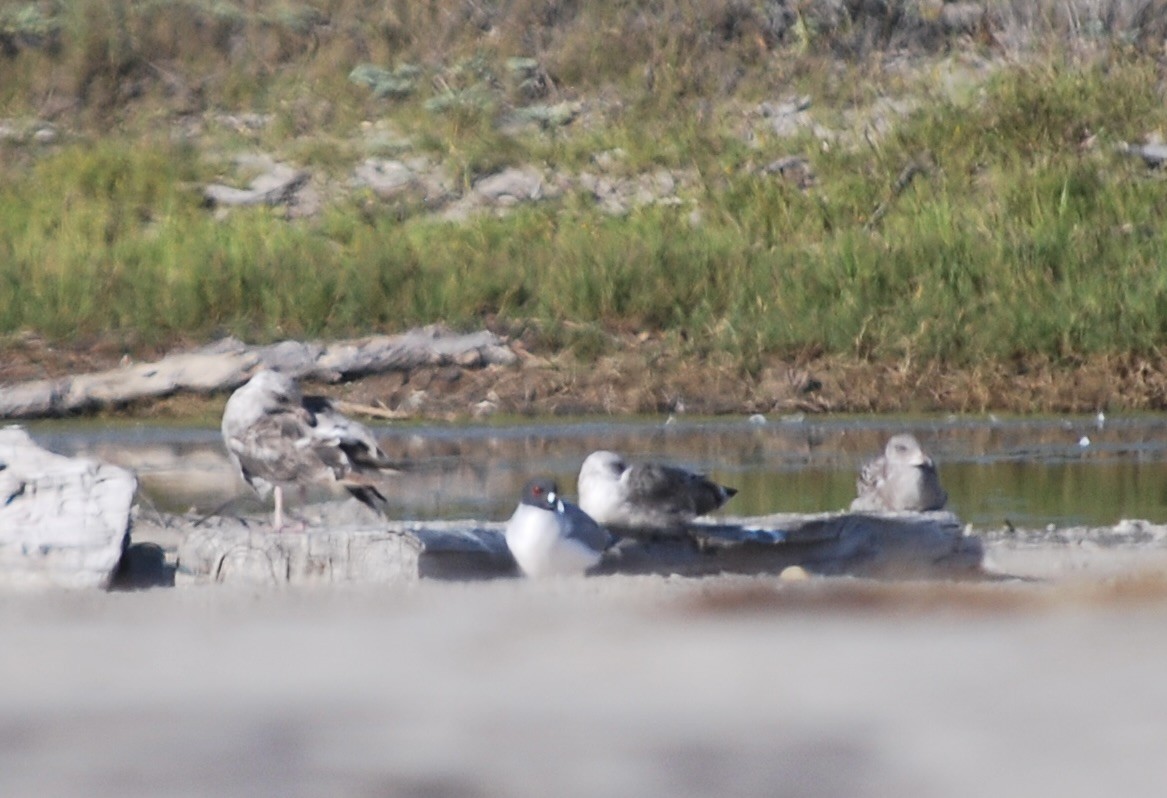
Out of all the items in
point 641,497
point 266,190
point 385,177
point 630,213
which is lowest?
point 641,497

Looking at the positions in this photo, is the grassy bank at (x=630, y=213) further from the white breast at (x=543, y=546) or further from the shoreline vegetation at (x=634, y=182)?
the white breast at (x=543, y=546)

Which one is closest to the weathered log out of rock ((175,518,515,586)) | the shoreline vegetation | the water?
rock ((175,518,515,586))

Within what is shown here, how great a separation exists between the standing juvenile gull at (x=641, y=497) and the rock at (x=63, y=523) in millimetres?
1692

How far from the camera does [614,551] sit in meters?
8.13

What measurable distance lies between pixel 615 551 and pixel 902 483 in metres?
1.43

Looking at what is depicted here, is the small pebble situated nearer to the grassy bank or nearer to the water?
the water

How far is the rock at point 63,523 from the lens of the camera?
718 centimetres

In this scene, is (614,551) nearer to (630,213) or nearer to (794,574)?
(794,574)

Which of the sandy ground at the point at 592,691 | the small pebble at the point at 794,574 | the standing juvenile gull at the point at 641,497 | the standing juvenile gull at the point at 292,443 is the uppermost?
the standing juvenile gull at the point at 292,443

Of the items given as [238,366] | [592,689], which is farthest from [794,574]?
[238,366]

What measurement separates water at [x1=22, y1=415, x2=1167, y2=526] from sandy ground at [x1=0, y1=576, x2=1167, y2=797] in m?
3.29

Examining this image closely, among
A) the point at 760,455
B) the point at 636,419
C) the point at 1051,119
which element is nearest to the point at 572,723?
the point at 760,455

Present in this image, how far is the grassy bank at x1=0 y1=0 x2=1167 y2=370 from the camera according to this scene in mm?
15156

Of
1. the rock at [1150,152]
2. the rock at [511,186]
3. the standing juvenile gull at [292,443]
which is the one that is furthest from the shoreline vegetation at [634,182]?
the standing juvenile gull at [292,443]
